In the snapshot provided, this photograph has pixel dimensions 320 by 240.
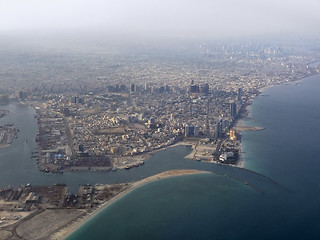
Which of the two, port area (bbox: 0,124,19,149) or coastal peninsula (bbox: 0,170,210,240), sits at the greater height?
port area (bbox: 0,124,19,149)

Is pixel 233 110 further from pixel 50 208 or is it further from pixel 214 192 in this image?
pixel 50 208

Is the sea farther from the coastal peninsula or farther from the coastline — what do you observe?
the coastal peninsula

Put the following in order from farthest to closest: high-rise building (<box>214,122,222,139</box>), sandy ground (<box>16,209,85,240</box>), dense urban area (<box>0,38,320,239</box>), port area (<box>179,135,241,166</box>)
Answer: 1. high-rise building (<box>214,122,222,139</box>)
2. port area (<box>179,135,241,166</box>)
3. dense urban area (<box>0,38,320,239</box>)
4. sandy ground (<box>16,209,85,240</box>)

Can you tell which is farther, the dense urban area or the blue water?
the dense urban area

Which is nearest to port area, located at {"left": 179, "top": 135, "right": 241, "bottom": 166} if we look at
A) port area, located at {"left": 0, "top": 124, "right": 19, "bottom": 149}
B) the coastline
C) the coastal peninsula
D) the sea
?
the sea

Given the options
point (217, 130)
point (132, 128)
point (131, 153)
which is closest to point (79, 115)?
point (132, 128)

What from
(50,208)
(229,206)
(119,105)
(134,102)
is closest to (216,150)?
(229,206)
